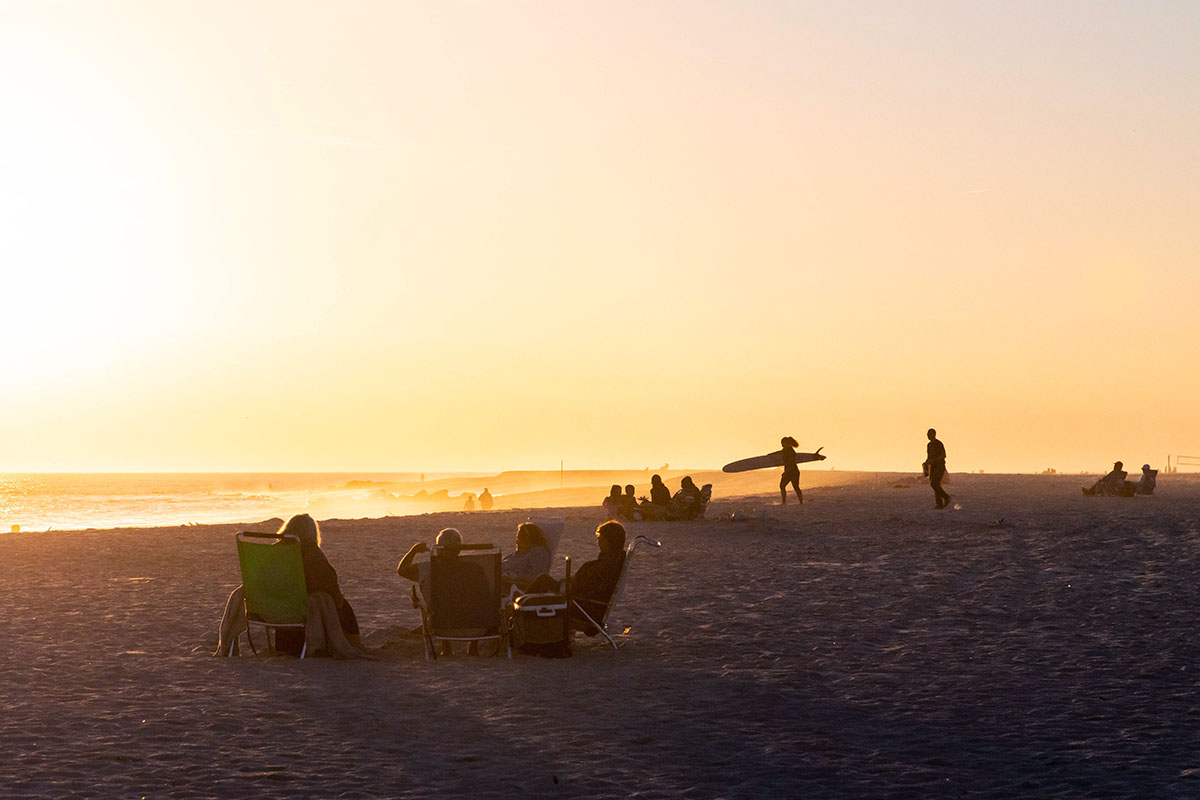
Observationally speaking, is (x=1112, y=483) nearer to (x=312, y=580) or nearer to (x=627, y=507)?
(x=627, y=507)

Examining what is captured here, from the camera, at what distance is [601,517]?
3089 cm

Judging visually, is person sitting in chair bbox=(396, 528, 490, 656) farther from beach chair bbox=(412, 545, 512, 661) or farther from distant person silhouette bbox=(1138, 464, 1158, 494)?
distant person silhouette bbox=(1138, 464, 1158, 494)

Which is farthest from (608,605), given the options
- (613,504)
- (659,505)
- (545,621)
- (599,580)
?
(659,505)

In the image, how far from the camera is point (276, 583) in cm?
1059

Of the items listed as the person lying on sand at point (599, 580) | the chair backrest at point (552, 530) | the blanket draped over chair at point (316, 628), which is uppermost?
the chair backrest at point (552, 530)

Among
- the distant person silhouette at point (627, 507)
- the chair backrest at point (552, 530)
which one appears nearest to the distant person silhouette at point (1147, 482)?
the distant person silhouette at point (627, 507)

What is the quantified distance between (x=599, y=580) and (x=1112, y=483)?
87.2ft

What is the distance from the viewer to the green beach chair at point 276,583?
10.5 meters

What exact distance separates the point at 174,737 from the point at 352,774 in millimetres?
1564

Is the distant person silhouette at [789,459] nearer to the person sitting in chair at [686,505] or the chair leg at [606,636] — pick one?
the person sitting in chair at [686,505]

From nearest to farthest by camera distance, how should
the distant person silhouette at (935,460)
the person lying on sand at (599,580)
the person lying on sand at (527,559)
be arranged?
1. the person lying on sand at (599,580)
2. the person lying on sand at (527,559)
3. the distant person silhouette at (935,460)

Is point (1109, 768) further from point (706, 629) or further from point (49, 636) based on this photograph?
point (49, 636)

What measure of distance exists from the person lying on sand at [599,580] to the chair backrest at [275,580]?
223cm

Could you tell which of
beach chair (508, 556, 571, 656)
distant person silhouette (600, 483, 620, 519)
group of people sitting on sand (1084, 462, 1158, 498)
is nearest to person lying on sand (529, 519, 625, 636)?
beach chair (508, 556, 571, 656)
